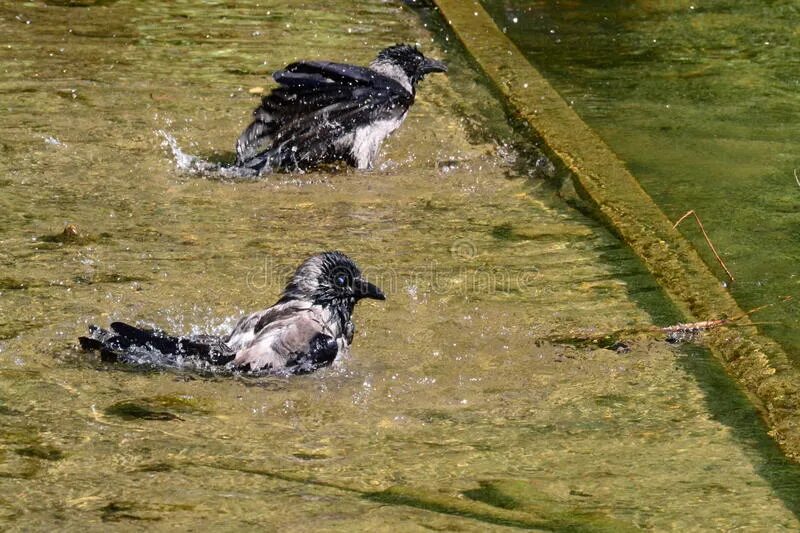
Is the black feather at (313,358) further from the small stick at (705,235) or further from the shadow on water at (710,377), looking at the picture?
the small stick at (705,235)

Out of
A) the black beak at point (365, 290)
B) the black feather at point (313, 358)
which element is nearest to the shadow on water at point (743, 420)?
the black beak at point (365, 290)

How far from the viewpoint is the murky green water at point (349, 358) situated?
4125 mm

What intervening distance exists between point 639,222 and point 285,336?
2096mm

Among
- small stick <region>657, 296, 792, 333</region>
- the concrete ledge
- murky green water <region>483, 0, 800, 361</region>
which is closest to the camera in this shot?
the concrete ledge

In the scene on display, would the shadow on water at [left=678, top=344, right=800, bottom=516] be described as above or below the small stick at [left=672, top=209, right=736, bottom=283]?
above

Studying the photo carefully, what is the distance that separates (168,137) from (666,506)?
460 cm

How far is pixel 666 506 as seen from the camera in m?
4.12

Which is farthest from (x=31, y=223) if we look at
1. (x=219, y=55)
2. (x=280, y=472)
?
(x=219, y=55)

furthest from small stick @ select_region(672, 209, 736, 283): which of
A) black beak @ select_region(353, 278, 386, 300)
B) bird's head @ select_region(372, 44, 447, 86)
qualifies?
bird's head @ select_region(372, 44, 447, 86)

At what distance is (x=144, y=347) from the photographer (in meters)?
4.96

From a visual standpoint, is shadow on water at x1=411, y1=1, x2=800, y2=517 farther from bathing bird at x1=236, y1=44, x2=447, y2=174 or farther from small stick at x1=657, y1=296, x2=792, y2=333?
bathing bird at x1=236, y1=44, x2=447, y2=174

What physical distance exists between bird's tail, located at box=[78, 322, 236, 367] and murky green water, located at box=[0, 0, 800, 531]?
0.09 meters

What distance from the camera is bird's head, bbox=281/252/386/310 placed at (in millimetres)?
5508

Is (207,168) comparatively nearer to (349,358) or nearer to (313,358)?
(349,358)
